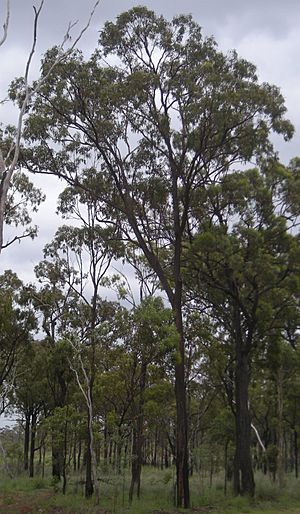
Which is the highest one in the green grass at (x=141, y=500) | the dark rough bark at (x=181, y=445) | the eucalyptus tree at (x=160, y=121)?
the eucalyptus tree at (x=160, y=121)

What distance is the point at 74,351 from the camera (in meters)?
20.7

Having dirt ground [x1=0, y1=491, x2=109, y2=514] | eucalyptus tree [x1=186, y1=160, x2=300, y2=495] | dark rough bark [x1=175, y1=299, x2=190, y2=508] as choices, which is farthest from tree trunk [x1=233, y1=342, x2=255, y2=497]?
dirt ground [x1=0, y1=491, x2=109, y2=514]

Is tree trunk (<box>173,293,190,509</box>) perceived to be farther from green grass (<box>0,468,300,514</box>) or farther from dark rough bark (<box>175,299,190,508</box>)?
green grass (<box>0,468,300,514</box>)

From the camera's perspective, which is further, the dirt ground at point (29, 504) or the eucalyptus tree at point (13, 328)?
the eucalyptus tree at point (13, 328)

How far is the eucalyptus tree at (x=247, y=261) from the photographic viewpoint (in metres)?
20.8

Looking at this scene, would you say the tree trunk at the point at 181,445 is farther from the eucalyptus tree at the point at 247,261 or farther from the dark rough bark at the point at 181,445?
the eucalyptus tree at the point at 247,261

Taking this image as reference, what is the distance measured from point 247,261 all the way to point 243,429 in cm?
663

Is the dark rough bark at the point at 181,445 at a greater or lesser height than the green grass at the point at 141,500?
greater

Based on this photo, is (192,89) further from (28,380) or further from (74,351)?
(28,380)

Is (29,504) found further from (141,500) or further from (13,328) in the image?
(13,328)

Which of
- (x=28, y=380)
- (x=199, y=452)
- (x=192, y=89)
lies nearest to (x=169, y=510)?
(x=199, y=452)

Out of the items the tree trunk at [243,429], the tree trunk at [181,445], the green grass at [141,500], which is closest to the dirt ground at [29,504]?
the green grass at [141,500]

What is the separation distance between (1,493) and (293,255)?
46.0 feet

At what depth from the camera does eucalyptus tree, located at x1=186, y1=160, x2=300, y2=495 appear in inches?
818
